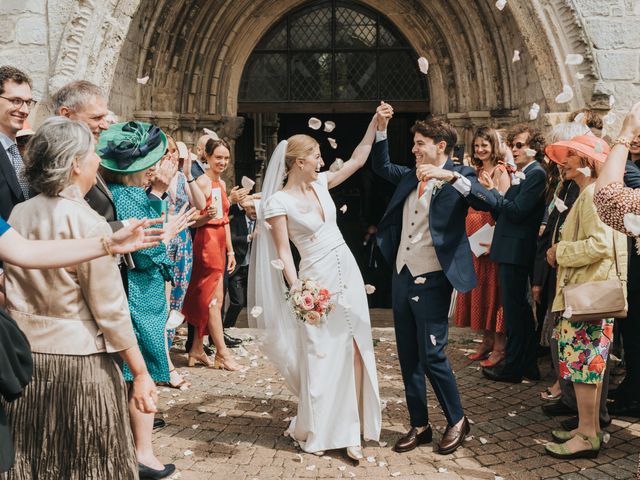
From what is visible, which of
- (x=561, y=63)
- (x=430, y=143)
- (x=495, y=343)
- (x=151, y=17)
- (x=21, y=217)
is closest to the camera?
(x=21, y=217)

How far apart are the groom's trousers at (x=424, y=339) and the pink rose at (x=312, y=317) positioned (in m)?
0.58

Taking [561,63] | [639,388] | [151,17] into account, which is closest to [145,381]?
[639,388]

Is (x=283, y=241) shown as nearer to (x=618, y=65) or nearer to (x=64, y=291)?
(x=64, y=291)

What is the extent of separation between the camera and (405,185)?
14.8ft

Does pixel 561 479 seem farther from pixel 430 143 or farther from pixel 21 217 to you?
pixel 21 217

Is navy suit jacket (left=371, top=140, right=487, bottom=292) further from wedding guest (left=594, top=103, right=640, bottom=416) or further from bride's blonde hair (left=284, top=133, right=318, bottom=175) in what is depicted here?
wedding guest (left=594, top=103, right=640, bottom=416)

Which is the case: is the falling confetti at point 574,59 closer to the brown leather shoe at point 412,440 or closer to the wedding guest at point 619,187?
the wedding guest at point 619,187

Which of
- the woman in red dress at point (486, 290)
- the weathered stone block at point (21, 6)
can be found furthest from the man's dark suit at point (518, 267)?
the weathered stone block at point (21, 6)

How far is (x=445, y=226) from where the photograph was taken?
424cm

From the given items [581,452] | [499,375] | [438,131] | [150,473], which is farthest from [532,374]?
[150,473]

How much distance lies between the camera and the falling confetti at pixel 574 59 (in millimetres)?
6643

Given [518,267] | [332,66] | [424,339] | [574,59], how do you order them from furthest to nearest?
[332,66]
[574,59]
[518,267]
[424,339]

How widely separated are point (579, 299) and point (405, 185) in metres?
1.32

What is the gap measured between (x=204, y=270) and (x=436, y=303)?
2701 mm
